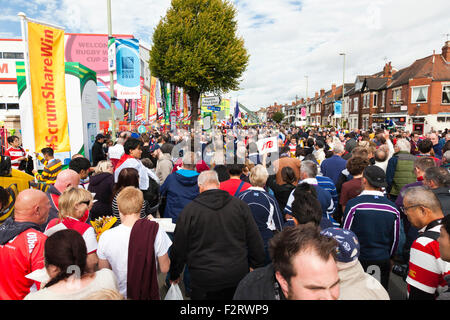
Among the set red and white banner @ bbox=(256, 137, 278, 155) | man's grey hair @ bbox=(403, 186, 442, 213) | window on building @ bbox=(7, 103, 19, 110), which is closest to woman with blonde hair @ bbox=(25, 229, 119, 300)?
man's grey hair @ bbox=(403, 186, 442, 213)

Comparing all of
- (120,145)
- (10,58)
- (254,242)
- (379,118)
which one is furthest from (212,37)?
(10,58)

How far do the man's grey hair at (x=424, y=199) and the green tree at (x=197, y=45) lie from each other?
18.1 metres

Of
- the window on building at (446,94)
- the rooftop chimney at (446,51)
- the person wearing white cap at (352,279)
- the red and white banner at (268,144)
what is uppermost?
the rooftop chimney at (446,51)

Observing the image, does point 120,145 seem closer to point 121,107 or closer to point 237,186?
point 237,186

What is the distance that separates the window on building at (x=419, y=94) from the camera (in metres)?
31.3

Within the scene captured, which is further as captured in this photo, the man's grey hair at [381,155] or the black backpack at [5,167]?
the man's grey hair at [381,155]

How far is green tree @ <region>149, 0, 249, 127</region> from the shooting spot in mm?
19344

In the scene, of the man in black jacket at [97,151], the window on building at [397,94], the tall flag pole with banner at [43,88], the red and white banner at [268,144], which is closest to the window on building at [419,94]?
the window on building at [397,94]

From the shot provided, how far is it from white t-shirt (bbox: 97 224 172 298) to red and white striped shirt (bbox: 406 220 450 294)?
2.15m

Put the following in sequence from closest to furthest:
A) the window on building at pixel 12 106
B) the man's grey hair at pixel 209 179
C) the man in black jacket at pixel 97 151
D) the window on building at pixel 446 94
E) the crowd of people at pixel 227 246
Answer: the crowd of people at pixel 227 246, the man's grey hair at pixel 209 179, the man in black jacket at pixel 97 151, the window on building at pixel 446 94, the window on building at pixel 12 106

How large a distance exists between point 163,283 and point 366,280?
11.0ft

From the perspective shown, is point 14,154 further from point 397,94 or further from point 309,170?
point 397,94

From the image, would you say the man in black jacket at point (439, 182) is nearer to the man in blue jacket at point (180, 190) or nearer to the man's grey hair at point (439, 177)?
the man's grey hair at point (439, 177)

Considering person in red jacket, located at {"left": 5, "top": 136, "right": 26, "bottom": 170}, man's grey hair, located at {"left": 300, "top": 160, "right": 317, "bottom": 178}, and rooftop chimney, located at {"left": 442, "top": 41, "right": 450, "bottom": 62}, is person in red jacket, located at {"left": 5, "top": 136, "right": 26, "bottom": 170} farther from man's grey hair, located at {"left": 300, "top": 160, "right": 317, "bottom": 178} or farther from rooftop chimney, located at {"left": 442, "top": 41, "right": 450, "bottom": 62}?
rooftop chimney, located at {"left": 442, "top": 41, "right": 450, "bottom": 62}
